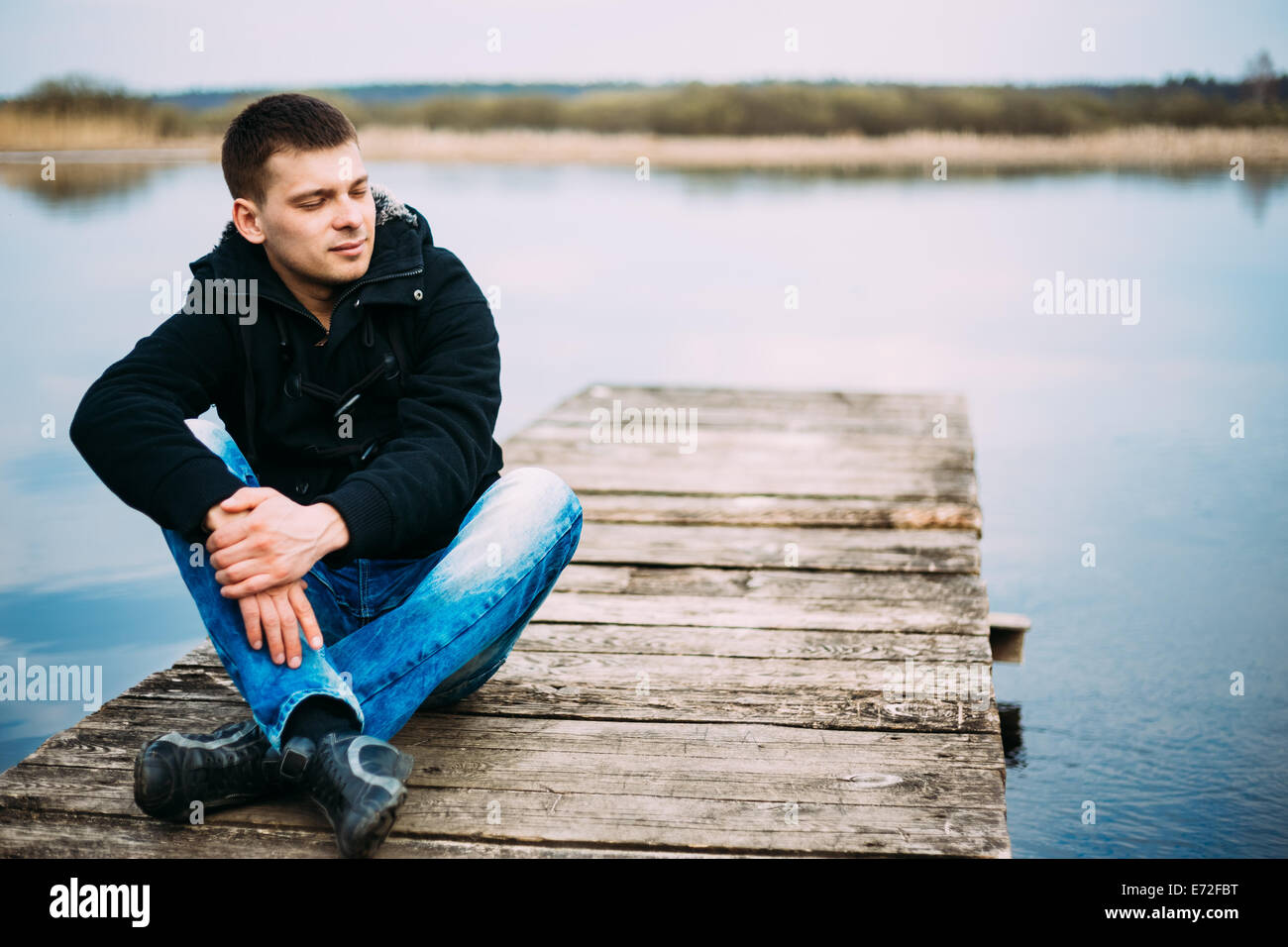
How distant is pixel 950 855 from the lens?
6.40 feet

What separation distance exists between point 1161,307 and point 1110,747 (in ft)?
31.3

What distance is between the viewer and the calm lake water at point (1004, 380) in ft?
13.2

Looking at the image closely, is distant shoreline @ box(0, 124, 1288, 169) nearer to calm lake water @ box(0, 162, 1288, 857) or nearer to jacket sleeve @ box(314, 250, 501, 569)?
calm lake water @ box(0, 162, 1288, 857)

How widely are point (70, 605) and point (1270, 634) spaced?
4774 millimetres

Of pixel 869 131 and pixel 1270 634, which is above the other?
pixel 869 131

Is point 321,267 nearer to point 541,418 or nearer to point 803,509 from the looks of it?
point 803,509

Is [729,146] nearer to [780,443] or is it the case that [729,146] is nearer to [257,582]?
[780,443]

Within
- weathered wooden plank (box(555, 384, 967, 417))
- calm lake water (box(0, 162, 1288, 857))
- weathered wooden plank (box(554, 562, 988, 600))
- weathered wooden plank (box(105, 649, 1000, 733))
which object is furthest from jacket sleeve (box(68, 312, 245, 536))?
weathered wooden plank (box(555, 384, 967, 417))

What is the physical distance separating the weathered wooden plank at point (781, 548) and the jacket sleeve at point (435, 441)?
4.39 ft

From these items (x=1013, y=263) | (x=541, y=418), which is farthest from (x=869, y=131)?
(x=541, y=418)
